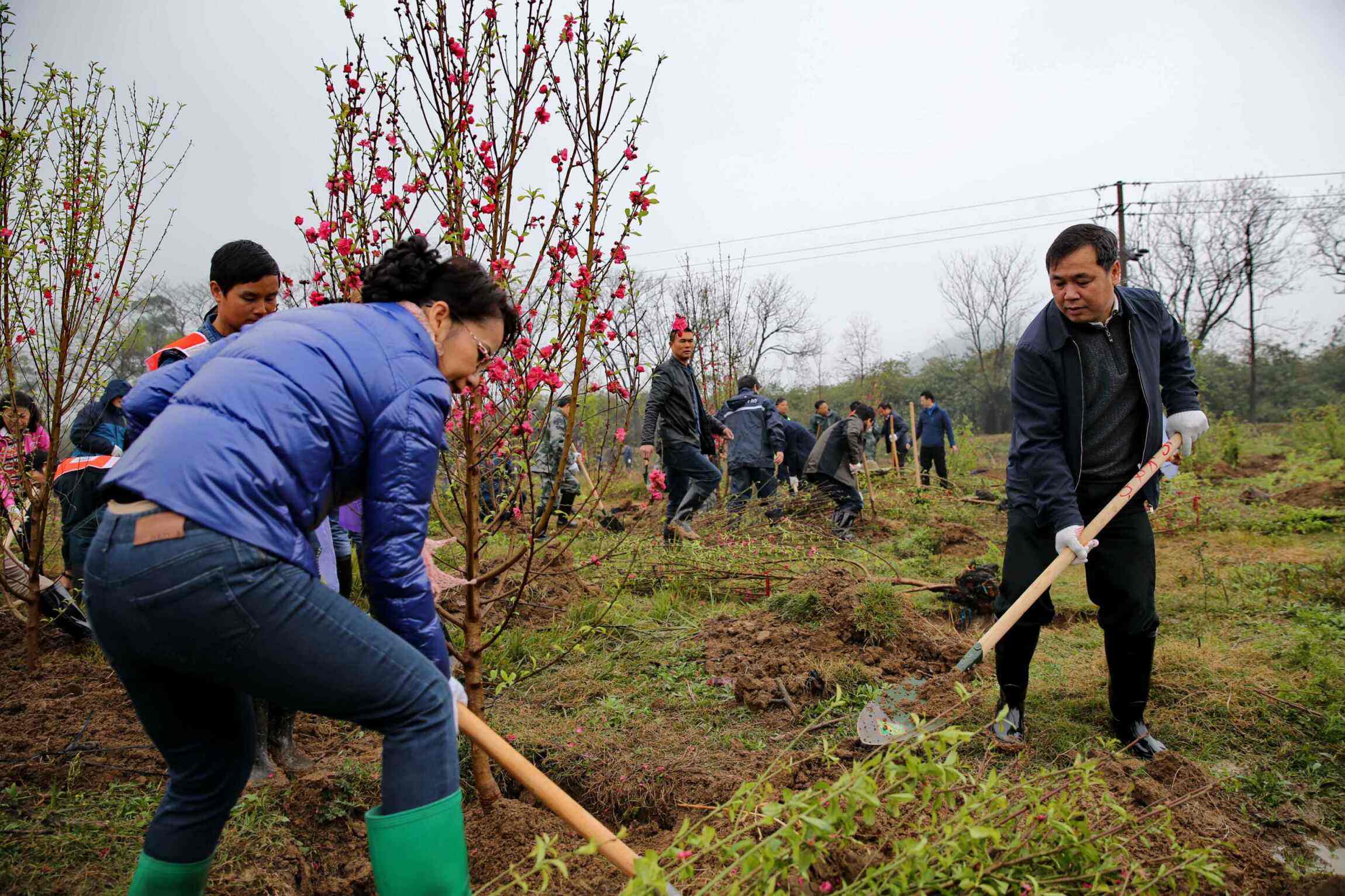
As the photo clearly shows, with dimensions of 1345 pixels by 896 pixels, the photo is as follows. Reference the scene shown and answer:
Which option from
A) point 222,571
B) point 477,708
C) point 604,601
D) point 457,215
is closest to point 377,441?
point 222,571

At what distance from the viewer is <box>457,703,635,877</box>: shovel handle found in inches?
59.4

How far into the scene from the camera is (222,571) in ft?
4.20

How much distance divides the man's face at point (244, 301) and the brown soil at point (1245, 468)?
40.6ft

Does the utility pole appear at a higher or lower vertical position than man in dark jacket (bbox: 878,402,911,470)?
higher

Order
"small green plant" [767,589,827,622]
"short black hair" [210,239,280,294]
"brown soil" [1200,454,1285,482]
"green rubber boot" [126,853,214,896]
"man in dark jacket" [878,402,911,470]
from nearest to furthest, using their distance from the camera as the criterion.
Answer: "green rubber boot" [126,853,214,896], "short black hair" [210,239,280,294], "small green plant" [767,589,827,622], "brown soil" [1200,454,1285,482], "man in dark jacket" [878,402,911,470]

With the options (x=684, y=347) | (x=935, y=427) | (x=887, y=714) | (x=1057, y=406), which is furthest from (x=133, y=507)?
(x=935, y=427)

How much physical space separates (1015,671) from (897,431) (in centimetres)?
1474

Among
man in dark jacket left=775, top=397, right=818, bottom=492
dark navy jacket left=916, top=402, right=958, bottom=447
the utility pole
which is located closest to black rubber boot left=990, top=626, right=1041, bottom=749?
man in dark jacket left=775, top=397, right=818, bottom=492

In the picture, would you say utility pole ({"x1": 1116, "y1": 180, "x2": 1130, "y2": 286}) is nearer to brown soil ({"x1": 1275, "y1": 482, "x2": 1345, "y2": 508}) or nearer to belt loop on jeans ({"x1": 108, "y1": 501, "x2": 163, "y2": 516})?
brown soil ({"x1": 1275, "y1": 482, "x2": 1345, "y2": 508})

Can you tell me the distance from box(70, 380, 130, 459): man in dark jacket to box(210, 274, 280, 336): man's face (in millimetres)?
1495

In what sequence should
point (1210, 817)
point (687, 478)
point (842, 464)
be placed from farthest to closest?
point (842, 464) < point (687, 478) < point (1210, 817)

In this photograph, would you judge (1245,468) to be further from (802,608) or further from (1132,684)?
(1132,684)

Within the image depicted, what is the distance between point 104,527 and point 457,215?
158 cm

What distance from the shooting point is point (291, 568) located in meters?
1.37
